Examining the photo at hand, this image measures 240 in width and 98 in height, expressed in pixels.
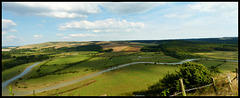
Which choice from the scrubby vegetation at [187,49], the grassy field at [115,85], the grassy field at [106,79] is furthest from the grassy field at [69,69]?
the scrubby vegetation at [187,49]

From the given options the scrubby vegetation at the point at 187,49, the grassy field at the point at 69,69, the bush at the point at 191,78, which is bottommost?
the grassy field at the point at 69,69

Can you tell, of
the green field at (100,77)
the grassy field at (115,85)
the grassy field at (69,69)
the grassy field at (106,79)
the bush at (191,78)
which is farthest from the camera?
the grassy field at (69,69)

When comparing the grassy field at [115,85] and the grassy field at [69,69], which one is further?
the grassy field at [69,69]

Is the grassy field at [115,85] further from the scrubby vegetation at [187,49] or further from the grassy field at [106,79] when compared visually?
the scrubby vegetation at [187,49]

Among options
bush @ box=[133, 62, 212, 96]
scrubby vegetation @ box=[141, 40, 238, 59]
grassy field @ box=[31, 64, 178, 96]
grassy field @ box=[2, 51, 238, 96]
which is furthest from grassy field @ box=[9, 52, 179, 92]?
bush @ box=[133, 62, 212, 96]

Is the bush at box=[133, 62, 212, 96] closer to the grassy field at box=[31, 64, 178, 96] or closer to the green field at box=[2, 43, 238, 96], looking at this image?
the green field at box=[2, 43, 238, 96]

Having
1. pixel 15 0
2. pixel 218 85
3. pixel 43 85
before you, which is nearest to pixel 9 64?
pixel 43 85

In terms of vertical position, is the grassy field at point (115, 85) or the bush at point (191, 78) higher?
the bush at point (191, 78)

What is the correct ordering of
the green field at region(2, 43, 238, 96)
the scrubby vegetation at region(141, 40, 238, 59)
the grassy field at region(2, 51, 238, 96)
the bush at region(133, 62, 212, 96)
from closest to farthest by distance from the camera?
1. the bush at region(133, 62, 212, 96)
2. the grassy field at region(2, 51, 238, 96)
3. the green field at region(2, 43, 238, 96)
4. the scrubby vegetation at region(141, 40, 238, 59)

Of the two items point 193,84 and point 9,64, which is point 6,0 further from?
point 9,64

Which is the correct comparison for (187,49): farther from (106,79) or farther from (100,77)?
(106,79)

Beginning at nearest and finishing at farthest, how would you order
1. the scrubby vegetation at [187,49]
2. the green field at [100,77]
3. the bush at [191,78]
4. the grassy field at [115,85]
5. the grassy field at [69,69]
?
the bush at [191,78], the grassy field at [115,85], the green field at [100,77], the grassy field at [69,69], the scrubby vegetation at [187,49]
